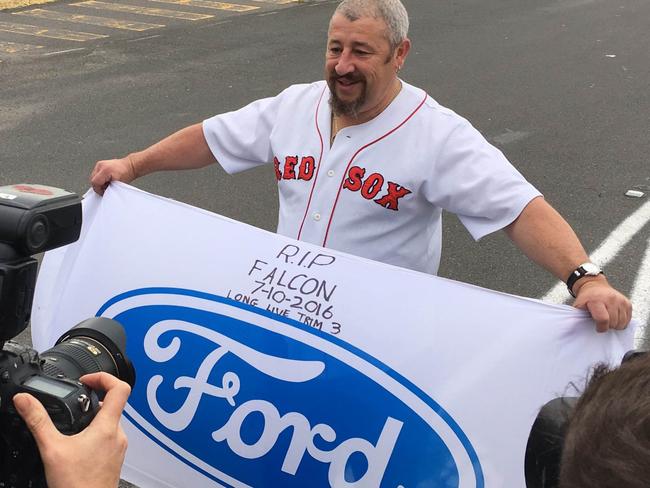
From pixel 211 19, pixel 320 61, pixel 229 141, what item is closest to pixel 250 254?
pixel 229 141

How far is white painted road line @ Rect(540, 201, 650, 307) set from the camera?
16.6 ft

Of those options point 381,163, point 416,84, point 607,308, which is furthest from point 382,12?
point 416,84

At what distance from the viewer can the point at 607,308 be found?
7.71 feet

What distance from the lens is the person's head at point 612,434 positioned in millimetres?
1079

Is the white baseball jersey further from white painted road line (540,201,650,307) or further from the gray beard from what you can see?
white painted road line (540,201,650,307)

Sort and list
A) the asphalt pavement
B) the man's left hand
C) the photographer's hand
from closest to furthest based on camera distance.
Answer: the photographer's hand, the man's left hand, the asphalt pavement

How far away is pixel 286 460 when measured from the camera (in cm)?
253

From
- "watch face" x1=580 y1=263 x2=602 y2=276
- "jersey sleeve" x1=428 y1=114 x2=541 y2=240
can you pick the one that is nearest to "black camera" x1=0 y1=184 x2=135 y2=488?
"jersey sleeve" x1=428 y1=114 x2=541 y2=240

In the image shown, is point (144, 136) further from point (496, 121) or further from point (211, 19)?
point (211, 19)

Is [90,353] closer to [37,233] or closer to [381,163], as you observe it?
[37,233]

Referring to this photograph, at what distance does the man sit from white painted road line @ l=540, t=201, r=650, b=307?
2220 mm

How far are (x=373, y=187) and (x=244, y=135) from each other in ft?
Answer: 1.85

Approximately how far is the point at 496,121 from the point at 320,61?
2.98m

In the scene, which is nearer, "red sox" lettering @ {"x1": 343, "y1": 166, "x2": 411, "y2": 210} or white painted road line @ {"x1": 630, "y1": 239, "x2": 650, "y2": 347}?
"red sox" lettering @ {"x1": 343, "y1": 166, "x2": 411, "y2": 210}
